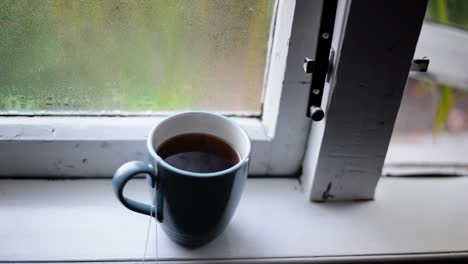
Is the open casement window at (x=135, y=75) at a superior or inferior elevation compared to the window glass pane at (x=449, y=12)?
inferior

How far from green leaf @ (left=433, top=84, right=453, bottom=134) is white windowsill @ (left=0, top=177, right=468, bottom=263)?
0.37 ft

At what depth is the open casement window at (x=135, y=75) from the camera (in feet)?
1.82

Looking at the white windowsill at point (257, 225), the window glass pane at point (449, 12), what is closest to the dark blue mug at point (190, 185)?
the white windowsill at point (257, 225)

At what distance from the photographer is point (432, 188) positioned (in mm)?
687

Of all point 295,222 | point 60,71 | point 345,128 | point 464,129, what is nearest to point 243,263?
point 295,222

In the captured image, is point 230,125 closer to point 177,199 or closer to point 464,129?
point 177,199

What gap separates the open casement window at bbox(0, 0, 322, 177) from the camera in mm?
553

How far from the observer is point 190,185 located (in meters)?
0.48

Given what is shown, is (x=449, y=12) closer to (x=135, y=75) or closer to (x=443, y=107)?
(x=443, y=107)

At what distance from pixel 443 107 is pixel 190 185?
0.42 meters

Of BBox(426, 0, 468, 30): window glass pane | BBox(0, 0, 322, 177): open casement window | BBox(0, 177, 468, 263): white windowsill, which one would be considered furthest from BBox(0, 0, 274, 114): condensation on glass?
BBox(426, 0, 468, 30): window glass pane

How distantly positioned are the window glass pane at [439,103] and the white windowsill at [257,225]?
6 cm

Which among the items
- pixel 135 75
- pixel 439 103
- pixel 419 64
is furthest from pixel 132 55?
pixel 439 103

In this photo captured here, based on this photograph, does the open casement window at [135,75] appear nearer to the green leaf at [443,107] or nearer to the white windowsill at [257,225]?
the white windowsill at [257,225]
